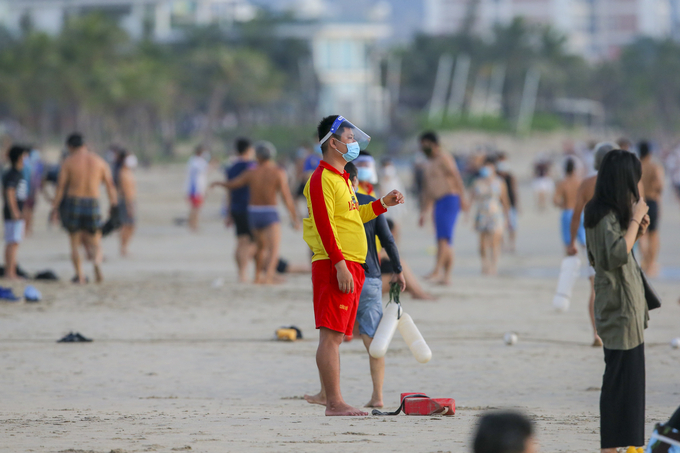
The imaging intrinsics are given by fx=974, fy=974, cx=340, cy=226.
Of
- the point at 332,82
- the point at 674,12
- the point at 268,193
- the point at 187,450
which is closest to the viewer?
the point at 187,450

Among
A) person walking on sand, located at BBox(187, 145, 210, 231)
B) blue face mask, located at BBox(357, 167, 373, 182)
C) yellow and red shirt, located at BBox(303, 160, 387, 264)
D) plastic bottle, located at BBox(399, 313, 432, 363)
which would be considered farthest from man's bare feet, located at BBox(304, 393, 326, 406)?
person walking on sand, located at BBox(187, 145, 210, 231)

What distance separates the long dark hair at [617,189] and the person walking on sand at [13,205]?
8.81m

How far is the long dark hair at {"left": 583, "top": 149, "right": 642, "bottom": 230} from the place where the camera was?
472 centimetres

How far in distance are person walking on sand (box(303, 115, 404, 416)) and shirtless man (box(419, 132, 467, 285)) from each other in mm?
6560

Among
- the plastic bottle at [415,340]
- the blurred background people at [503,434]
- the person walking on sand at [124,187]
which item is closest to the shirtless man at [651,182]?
the plastic bottle at [415,340]

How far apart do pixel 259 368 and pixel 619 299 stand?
3483 mm

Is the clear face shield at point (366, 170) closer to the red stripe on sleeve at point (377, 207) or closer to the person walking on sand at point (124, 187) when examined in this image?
the red stripe on sleeve at point (377, 207)

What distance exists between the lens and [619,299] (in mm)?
4688

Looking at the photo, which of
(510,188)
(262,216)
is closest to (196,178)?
(510,188)

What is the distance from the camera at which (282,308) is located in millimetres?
10508

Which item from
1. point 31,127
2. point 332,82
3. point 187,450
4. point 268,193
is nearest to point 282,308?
point 268,193

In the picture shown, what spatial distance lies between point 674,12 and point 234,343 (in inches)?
7672

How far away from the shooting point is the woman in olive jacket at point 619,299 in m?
4.66

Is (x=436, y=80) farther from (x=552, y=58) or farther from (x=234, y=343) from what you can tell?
(x=234, y=343)
